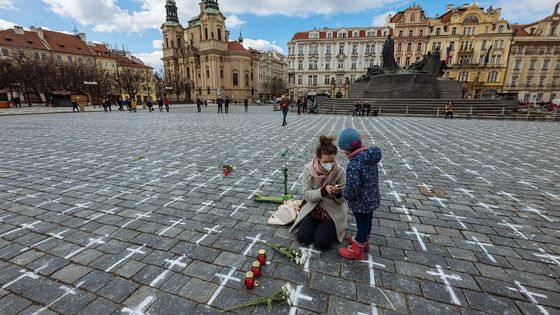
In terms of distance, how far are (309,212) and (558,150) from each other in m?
10.7

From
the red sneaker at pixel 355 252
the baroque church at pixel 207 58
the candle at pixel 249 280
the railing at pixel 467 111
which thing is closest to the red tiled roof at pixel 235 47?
the baroque church at pixel 207 58

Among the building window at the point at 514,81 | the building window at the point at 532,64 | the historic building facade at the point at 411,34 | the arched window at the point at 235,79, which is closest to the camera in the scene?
the building window at the point at 532,64

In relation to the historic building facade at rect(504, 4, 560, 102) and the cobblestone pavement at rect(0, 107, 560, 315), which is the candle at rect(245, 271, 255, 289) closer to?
the cobblestone pavement at rect(0, 107, 560, 315)

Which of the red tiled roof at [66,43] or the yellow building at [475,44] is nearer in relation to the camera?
the yellow building at [475,44]

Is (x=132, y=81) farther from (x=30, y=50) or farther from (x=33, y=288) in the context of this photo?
(x=33, y=288)

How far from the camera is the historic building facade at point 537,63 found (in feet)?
176

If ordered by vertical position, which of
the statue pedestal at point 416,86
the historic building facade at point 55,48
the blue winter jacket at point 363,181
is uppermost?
the historic building facade at point 55,48

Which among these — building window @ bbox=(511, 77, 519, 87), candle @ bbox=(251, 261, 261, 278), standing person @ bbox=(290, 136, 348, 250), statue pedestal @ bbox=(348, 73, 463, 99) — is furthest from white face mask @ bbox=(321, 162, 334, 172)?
building window @ bbox=(511, 77, 519, 87)

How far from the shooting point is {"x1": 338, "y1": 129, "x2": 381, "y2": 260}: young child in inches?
98.2

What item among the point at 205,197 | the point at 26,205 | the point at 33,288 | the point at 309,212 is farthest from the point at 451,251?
the point at 26,205

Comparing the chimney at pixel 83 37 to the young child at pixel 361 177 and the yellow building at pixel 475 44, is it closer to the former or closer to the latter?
the yellow building at pixel 475 44

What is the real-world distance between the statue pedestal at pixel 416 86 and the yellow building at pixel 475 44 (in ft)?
131

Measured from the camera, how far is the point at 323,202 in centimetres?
300

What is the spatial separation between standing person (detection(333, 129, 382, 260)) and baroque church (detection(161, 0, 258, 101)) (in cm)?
6932
